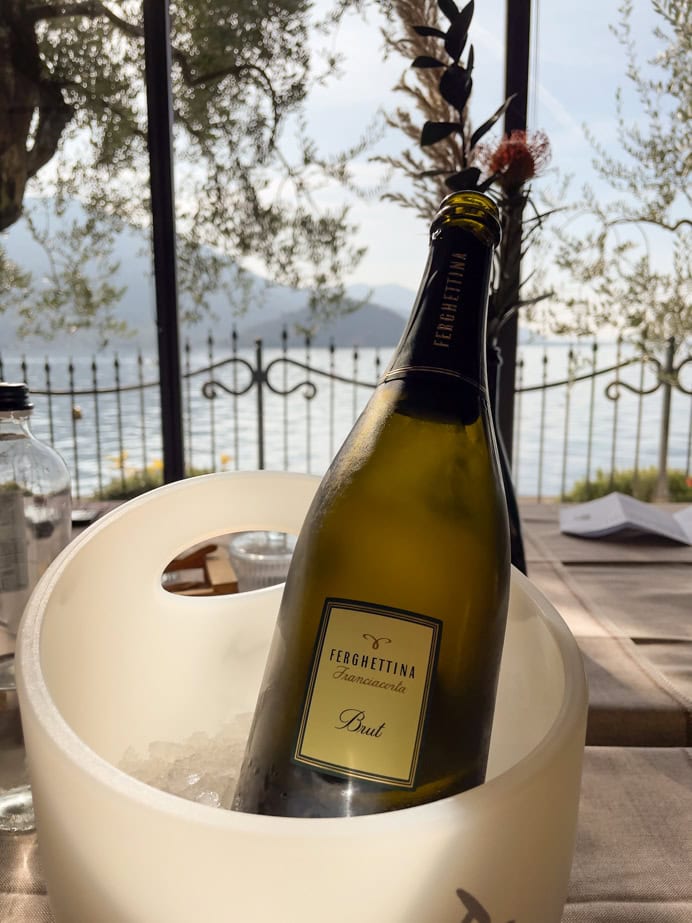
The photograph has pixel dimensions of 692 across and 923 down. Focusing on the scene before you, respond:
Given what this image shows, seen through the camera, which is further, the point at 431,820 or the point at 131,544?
the point at 131,544

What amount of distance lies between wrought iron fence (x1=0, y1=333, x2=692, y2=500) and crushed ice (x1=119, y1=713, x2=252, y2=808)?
55.4 inches

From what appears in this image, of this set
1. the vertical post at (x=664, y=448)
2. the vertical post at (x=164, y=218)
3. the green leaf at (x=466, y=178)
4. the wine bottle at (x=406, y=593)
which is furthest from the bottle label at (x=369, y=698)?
the vertical post at (x=664, y=448)

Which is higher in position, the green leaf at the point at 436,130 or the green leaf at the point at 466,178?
the green leaf at the point at 436,130

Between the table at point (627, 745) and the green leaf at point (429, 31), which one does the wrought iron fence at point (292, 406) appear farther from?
the green leaf at point (429, 31)

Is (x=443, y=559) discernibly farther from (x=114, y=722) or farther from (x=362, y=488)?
(x=114, y=722)

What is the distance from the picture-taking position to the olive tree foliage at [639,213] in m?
1.95

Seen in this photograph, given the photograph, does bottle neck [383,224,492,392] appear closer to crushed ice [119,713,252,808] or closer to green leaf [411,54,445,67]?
crushed ice [119,713,252,808]

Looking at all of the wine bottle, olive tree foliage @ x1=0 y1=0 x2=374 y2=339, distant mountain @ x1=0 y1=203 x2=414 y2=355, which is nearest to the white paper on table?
the wine bottle

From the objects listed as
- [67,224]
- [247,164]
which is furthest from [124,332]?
[247,164]

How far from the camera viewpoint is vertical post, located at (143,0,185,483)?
1610 mm

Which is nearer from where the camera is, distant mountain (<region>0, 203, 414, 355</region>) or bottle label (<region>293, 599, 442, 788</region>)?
bottle label (<region>293, 599, 442, 788</region>)

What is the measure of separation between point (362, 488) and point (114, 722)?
19cm

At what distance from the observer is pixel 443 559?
1.33 ft

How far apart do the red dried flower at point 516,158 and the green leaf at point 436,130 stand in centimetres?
4
